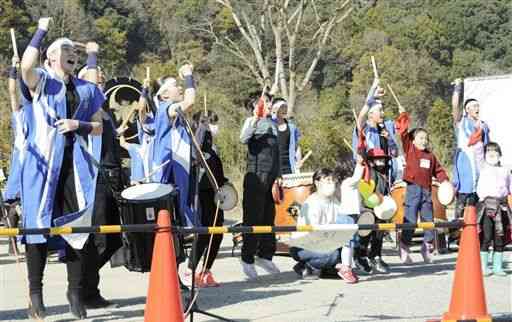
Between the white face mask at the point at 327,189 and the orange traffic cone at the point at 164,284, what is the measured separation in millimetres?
4316

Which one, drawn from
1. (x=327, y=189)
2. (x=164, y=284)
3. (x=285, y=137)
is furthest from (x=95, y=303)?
(x=285, y=137)

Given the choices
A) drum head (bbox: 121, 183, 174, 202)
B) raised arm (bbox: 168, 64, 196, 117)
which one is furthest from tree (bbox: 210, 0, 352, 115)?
drum head (bbox: 121, 183, 174, 202)

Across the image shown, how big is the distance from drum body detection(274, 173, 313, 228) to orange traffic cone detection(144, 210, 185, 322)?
6.06 meters

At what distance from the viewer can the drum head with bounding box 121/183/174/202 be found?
771cm

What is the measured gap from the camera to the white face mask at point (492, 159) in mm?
10914

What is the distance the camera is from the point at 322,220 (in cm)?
1023

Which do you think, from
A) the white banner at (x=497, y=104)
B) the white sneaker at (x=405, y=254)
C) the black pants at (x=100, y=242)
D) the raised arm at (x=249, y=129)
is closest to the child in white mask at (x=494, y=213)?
the white sneaker at (x=405, y=254)

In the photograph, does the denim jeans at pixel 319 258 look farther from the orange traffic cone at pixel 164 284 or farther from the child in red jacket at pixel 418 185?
the orange traffic cone at pixel 164 284

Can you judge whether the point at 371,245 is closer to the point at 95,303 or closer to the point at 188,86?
the point at 188,86

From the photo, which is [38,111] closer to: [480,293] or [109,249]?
[109,249]

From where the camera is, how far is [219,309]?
794 cm

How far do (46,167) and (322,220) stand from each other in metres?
3.67

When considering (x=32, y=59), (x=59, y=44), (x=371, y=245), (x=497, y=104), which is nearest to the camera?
(x=32, y=59)

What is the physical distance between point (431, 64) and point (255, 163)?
144 feet
